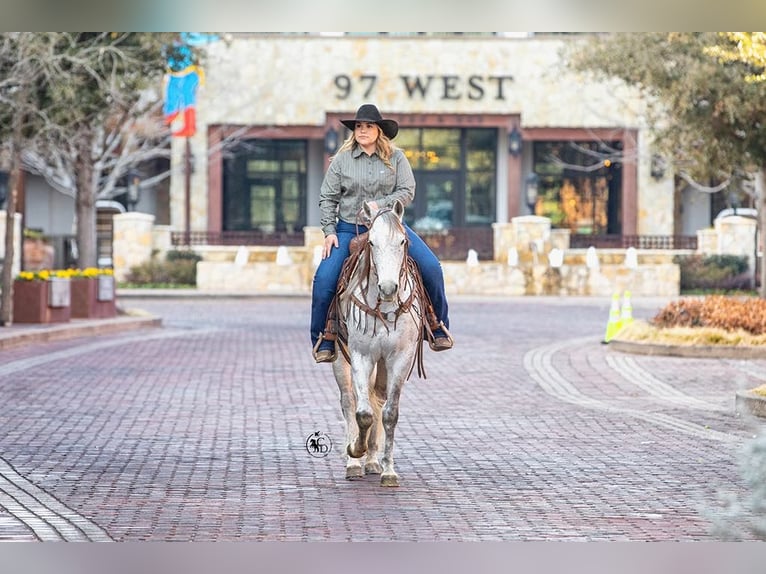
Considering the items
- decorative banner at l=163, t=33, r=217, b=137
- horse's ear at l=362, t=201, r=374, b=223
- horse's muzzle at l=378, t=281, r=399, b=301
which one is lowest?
horse's muzzle at l=378, t=281, r=399, b=301

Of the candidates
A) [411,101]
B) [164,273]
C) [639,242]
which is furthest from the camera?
[411,101]

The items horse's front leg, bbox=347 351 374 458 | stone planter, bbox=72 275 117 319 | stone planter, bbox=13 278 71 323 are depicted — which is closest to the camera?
horse's front leg, bbox=347 351 374 458

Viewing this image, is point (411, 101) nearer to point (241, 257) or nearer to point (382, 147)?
point (241, 257)

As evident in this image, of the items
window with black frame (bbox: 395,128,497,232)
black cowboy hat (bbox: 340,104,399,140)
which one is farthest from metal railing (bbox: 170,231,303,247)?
black cowboy hat (bbox: 340,104,399,140)

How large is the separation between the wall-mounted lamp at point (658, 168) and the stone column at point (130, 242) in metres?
14.3

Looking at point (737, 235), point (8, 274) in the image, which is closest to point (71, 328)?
point (8, 274)

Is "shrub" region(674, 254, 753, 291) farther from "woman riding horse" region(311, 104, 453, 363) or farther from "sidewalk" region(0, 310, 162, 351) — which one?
"woman riding horse" region(311, 104, 453, 363)

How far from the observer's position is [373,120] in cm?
1082

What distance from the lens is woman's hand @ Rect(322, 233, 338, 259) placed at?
35.2 ft

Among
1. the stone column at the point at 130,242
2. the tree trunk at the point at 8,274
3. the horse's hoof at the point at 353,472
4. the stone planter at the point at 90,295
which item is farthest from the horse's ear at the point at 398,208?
the stone column at the point at 130,242

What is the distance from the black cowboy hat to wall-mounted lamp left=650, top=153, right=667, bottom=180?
34.9m

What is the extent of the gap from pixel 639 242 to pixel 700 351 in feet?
77.4

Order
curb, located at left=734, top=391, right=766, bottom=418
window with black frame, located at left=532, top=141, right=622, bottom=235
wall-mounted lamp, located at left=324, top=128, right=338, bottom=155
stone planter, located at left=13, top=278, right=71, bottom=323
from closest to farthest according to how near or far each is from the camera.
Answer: curb, located at left=734, top=391, right=766, bottom=418 < stone planter, located at left=13, top=278, right=71, bottom=323 < wall-mounted lamp, located at left=324, top=128, right=338, bottom=155 < window with black frame, located at left=532, top=141, right=622, bottom=235

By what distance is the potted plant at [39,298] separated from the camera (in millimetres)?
25906
